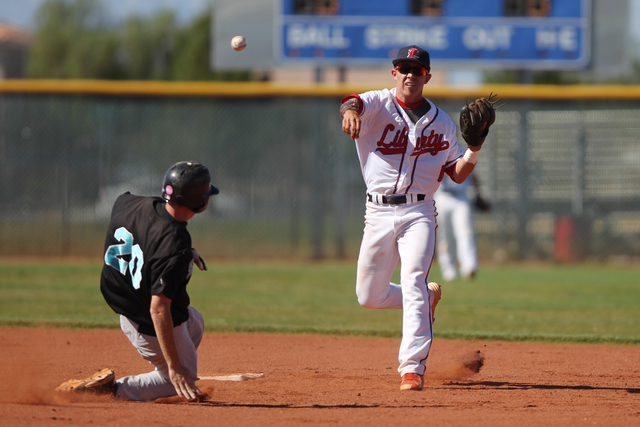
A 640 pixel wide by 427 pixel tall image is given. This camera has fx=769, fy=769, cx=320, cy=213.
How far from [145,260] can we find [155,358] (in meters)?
0.62

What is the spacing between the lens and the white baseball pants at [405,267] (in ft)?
14.5

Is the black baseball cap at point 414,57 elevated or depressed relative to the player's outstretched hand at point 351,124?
elevated

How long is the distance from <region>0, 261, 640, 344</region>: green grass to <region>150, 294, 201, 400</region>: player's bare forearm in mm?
3215

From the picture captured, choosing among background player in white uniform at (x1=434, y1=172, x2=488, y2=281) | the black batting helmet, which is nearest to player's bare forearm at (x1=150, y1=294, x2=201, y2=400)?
the black batting helmet

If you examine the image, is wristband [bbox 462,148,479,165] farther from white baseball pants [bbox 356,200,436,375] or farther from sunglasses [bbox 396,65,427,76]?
sunglasses [bbox 396,65,427,76]

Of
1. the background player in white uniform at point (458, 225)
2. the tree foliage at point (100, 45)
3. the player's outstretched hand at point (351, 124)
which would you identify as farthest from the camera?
the tree foliage at point (100, 45)

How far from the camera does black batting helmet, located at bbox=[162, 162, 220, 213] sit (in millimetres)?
3605

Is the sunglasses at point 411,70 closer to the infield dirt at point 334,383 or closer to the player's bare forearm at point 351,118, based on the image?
the player's bare forearm at point 351,118

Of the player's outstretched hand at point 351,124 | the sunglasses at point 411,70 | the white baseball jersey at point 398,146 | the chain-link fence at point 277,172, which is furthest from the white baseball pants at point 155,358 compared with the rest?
the chain-link fence at point 277,172

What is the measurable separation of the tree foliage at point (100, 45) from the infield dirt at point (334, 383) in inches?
1406

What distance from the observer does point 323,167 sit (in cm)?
1306

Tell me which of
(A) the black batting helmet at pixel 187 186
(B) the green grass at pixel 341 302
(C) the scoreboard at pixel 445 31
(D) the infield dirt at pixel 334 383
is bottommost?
(B) the green grass at pixel 341 302

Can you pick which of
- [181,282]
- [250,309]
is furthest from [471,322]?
[181,282]

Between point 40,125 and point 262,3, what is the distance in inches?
180
